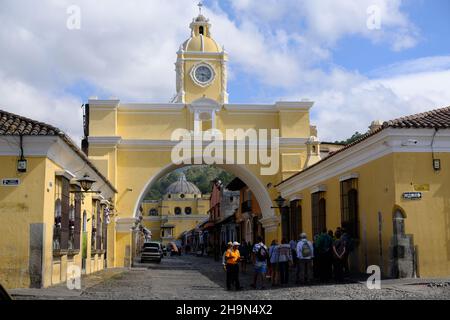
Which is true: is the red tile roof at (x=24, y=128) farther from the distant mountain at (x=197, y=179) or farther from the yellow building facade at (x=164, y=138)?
the distant mountain at (x=197, y=179)

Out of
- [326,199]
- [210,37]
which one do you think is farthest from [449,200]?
[210,37]

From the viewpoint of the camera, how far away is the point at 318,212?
74.9 ft

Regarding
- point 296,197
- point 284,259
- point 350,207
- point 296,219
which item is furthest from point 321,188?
point 284,259

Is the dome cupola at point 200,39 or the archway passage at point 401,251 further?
the dome cupola at point 200,39

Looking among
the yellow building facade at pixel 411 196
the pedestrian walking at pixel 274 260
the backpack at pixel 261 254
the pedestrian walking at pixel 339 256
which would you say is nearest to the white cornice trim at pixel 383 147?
the yellow building facade at pixel 411 196

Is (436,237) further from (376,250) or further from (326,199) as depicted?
(326,199)

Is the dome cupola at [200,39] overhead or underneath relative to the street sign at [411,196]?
overhead

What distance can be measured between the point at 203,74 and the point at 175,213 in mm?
62782

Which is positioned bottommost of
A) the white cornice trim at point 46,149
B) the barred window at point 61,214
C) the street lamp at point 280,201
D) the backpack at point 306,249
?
the backpack at point 306,249

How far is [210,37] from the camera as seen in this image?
1299 inches

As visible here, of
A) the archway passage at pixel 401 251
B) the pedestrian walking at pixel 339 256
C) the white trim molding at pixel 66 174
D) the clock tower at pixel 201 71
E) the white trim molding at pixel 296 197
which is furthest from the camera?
the clock tower at pixel 201 71

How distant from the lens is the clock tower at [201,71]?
31.3 meters

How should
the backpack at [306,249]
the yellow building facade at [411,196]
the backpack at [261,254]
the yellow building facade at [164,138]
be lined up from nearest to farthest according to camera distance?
the yellow building facade at [411,196] < the backpack at [261,254] < the backpack at [306,249] < the yellow building facade at [164,138]

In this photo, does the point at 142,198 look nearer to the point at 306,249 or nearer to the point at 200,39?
the point at 200,39
